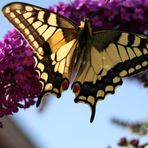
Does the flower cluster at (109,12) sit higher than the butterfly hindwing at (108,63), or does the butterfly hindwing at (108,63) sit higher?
the flower cluster at (109,12)

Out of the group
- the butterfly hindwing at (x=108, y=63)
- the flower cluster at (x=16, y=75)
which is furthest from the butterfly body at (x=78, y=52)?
the flower cluster at (x=16, y=75)

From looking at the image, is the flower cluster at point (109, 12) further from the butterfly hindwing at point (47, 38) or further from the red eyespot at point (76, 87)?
the red eyespot at point (76, 87)

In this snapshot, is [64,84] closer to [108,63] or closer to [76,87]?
[76,87]

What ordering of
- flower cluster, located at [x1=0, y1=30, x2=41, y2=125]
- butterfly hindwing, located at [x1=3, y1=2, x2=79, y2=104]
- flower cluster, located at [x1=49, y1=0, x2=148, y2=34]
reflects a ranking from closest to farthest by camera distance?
butterfly hindwing, located at [x1=3, y1=2, x2=79, y2=104], flower cluster, located at [x1=0, y1=30, x2=41, y2=125], flower cluster, located at [x1=49, y1=0, x2=148, y2=34]

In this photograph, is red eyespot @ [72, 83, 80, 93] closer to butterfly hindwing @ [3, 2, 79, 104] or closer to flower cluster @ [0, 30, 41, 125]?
butterfly hindwing @ [3, 2, 79, 104]

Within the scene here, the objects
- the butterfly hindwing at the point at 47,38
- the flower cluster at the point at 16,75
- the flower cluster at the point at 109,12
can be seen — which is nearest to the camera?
the butterfly hindwing at the point at 47,38

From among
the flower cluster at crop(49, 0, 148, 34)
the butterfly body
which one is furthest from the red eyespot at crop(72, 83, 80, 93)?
the flower cluster at crop(49, 0, 148, 34)

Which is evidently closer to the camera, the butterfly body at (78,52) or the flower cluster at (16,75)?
the butterfly body at (78,52)
